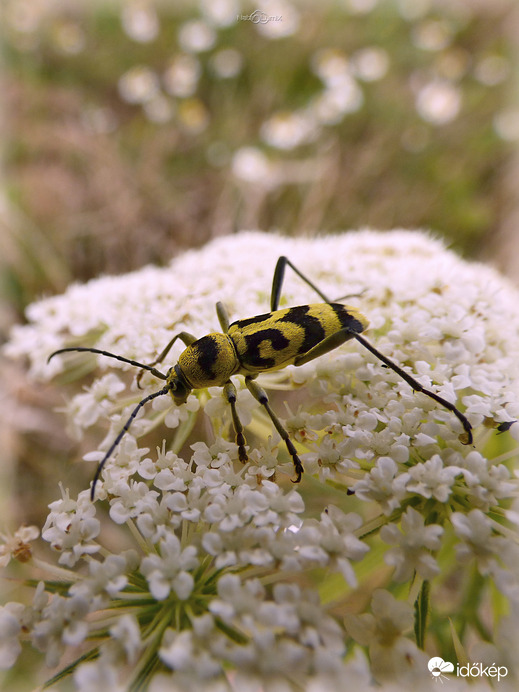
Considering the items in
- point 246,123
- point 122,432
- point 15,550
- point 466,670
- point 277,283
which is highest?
point 246,123

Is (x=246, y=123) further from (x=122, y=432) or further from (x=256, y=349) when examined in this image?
(x=122, y=432)

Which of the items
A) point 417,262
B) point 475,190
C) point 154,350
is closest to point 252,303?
point 154,350

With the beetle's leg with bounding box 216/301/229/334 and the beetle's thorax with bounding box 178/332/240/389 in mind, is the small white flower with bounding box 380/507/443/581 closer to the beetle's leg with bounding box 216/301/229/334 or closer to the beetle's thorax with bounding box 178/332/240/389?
the beetle's thorax with bounding box 178/332/240/389

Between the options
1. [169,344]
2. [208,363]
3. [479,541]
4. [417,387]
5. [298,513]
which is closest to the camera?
[479,541]

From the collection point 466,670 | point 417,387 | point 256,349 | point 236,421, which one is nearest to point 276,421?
point 236,421

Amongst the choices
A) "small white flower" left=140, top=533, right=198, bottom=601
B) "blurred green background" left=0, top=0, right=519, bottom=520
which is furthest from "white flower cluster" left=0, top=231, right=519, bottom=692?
"blurred green background" left=0, top=0, right=519, bottom=520

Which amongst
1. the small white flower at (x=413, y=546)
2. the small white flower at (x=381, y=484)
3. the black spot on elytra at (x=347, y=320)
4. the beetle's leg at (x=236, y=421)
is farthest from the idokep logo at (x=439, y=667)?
the black spot on elytra at (x=347, y=320)

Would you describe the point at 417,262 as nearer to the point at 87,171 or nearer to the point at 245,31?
the point at 87,171

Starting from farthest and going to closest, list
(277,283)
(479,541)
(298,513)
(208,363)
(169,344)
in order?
(277,283) → (169,344) → (208,363) → (298,513) → (479,541)
